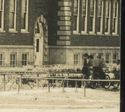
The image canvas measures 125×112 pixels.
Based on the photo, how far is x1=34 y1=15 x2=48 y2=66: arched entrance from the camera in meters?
27.5

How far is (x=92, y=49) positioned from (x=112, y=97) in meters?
15.2

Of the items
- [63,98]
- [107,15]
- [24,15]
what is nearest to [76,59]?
[107,15]

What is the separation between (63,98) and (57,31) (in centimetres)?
1665

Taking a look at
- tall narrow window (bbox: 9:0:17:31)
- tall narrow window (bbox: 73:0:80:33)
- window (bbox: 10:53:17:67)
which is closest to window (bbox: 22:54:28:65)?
window (bbox: 10:53:17:67)

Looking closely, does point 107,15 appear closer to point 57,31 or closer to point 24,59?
point 57,31

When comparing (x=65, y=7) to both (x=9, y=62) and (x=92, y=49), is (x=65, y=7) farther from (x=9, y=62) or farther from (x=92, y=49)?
(x=9, y=62)

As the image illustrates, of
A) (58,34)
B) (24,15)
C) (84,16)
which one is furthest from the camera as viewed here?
(58,34)

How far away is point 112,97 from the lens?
13453 millimetres

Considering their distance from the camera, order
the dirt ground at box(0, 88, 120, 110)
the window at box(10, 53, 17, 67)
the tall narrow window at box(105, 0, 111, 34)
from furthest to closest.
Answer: the tall narrow window at box(105, 0, 111, 34) < the window at box(10, 53, 17, 67) < the dirt ground at box(0, 88, 120, 110)

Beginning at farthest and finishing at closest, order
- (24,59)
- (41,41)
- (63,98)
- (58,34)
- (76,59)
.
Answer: (58,34), (41,41), (76,59), (24,59), (63,98)

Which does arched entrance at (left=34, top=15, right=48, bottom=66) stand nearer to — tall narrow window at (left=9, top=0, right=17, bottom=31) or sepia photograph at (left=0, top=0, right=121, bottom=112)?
sepia photograph at (left=0, top=0, right=121, bottom=112)

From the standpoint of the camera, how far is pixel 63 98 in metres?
13.1

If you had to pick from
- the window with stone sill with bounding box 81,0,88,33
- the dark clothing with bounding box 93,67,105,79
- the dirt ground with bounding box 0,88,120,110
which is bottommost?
the dirt ground with bounding box 0,88,120,110

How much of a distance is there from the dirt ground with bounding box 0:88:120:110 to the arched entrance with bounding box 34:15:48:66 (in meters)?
11.7
